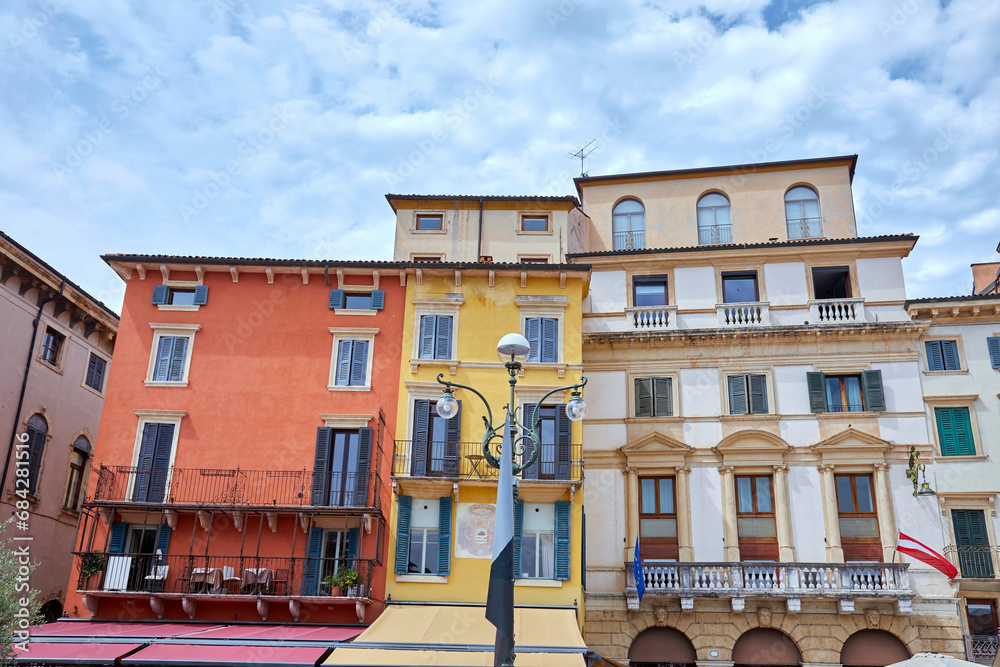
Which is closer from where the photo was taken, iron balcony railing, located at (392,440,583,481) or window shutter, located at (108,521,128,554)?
window shutter, located at (108,521,128,554)

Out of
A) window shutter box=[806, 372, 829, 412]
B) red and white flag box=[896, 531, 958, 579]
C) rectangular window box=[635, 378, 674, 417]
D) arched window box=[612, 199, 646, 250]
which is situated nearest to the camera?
red and white flag box=[896, 531, 958, 579]

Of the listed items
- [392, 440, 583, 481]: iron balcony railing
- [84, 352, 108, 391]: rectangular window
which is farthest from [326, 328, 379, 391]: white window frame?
[84, 352, 108, 391]: rectangular window

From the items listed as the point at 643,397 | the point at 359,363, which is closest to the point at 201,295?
the point at 359,363

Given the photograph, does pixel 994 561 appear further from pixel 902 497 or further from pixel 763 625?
pixel 763 625

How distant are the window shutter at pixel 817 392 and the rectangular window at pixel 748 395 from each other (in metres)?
1.37

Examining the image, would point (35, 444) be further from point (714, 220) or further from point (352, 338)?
point (714, 220)

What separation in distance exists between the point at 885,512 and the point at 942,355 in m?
5.53

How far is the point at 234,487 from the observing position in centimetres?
2530

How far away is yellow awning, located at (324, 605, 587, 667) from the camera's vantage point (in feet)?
67.8

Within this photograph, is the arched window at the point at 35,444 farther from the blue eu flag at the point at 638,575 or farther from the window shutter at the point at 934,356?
the window shutter at the point at 934,356

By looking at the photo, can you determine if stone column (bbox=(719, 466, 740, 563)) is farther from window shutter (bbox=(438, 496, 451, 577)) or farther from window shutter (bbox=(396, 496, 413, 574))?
window shutter (bbox=(396, 496, 413, 574))

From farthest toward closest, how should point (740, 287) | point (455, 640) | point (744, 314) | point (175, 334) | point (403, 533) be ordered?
point (740, 287) < point (744, 314) < point (175, 334) < point (403, 533) < point (455, 640)

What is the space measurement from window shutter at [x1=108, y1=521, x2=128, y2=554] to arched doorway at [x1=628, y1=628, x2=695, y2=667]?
1509 cm

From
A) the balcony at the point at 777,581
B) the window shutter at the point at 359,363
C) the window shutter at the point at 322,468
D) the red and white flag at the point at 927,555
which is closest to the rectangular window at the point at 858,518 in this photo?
the balcony at the point at 777,581
